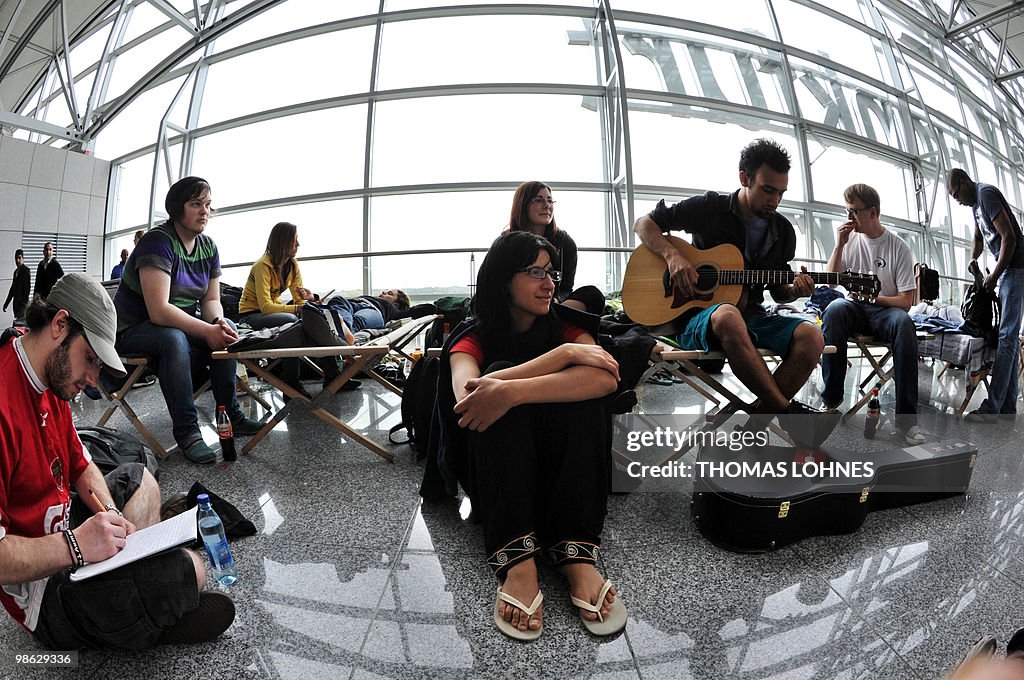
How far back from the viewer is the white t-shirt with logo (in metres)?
2.82

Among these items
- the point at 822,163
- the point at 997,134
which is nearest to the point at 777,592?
the point at 822,163

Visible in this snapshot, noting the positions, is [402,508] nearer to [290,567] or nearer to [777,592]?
[290,567]

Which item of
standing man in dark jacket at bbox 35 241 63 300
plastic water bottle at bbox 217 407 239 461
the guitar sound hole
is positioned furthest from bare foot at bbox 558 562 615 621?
standing man in dark jacket at bbox 35 241 63 300

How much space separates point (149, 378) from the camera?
13.1 ft

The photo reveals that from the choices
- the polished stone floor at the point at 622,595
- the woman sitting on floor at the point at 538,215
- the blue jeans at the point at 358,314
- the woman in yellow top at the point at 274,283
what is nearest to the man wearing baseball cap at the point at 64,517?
the polished stone floor at the point at 622,595

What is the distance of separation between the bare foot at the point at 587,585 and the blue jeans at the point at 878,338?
6.92ft

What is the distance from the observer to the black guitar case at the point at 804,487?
153cm

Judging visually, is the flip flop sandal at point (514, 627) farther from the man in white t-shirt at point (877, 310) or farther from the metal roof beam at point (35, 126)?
the metal roof beam at point (35, 126)

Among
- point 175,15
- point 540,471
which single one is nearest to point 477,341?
point 540,471

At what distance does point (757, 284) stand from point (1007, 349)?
6.66ft

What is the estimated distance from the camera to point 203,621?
1114 mm

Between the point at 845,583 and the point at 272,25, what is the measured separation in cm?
951

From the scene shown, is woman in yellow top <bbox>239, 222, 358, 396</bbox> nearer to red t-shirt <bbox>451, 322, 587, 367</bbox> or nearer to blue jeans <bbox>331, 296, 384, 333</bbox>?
blue jeans <bbox>331, 296, 384, 333</bbox>

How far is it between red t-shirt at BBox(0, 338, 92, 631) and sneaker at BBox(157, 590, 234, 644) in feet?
0.85
